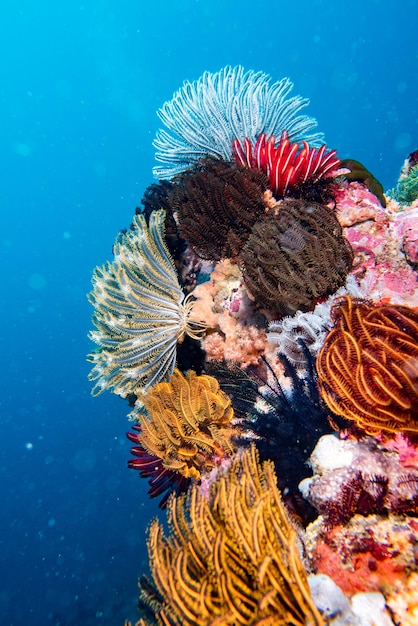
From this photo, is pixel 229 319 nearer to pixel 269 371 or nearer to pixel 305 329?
pixel 269 371

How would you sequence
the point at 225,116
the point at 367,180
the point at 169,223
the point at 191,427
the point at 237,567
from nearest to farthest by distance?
the point at 237,567
the point at 191,427
the point at 367,180
the point at 169,223
the point at 225,116

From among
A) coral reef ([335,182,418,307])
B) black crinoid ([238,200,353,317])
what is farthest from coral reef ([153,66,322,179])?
black crinoid ([238,200,353,317])

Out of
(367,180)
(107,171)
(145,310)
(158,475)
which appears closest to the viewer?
(158,475)

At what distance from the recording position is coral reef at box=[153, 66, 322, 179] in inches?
272

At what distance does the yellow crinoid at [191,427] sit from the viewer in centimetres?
392

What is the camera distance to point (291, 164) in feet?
16.9

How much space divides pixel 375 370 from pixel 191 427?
204 cm

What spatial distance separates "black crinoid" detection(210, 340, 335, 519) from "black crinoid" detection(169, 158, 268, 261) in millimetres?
2048

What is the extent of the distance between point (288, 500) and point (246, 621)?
4.80 feet

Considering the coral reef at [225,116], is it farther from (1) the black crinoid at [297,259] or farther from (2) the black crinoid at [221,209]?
(1) the black crinoid at [297,259]

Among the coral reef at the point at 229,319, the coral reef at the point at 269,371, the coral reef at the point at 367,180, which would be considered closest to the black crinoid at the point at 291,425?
the coral reef at the point at 269,371

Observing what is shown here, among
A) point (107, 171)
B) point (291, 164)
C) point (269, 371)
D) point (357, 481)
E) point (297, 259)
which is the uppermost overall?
point (107, 171)

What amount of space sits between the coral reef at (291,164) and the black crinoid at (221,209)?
18 cm

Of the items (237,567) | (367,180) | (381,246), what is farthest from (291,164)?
(237,567)
